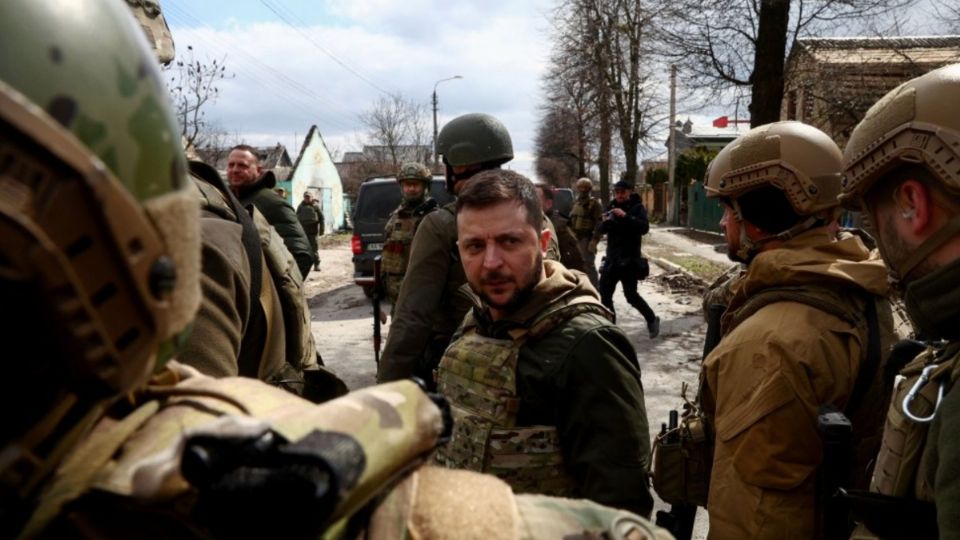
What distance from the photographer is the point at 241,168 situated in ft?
18.6

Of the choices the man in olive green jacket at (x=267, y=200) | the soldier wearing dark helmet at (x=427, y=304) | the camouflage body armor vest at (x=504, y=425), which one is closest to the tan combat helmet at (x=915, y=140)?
the camouflage body armor vest at (x=504, y=425)

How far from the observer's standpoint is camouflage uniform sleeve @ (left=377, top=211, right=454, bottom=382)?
335 centimetres

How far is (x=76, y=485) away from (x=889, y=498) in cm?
155

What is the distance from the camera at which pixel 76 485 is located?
2.49 feet

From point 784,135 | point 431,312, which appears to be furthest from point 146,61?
point 431,312

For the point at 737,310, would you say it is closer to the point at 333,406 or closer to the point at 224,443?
the point at 333,406

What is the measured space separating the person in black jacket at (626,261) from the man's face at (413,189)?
287 cm

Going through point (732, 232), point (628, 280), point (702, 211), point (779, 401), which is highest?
point (732, 232)

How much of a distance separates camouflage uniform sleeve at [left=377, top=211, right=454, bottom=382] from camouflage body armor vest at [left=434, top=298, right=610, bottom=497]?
3.63 ft

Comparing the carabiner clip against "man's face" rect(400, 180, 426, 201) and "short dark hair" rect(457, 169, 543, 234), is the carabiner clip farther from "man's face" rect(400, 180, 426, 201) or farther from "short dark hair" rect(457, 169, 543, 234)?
"man's face" rect(400, 180, 426, 201)

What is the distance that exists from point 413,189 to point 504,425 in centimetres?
522

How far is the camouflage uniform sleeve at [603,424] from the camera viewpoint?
6.58 ft

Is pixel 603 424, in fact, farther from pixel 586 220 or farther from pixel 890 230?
pixel 586 220

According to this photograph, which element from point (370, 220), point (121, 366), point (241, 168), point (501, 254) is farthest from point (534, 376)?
point (370, 220)
